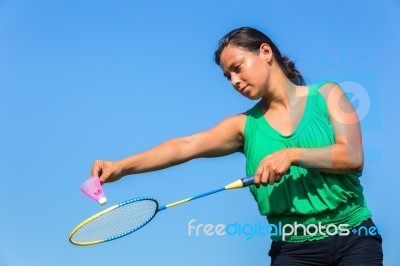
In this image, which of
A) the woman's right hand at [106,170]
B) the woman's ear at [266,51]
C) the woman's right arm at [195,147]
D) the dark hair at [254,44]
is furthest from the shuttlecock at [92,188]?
the woman's ear at [266,51]

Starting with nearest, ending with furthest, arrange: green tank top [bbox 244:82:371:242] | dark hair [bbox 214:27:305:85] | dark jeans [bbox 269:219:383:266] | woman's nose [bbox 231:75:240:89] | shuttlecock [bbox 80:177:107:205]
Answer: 1. dark jeans [bbox 269:219:383:266]
2. green tank top [bbox 244:82:371:242]
3. shuttlecock [bbox 80:177:107:205]
4. woman's nose [bbox 231:75:240:89]
5. dark hair [bbox 214:27:305:85]

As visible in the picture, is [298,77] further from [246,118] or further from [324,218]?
[324,218]

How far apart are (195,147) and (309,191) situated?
31.4 inches

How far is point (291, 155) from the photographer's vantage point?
3.52 meters

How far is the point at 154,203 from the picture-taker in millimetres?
4492

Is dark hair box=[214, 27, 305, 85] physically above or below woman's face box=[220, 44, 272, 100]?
above

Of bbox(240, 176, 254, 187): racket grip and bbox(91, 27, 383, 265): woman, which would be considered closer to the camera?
bbox(91, 27, 383, 265): woman

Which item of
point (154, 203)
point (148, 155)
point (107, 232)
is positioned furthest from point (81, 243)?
point (148, 155)

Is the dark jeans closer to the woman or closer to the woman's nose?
the woman

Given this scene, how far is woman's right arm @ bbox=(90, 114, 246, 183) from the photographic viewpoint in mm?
3939

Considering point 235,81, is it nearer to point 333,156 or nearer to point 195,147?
point 195,147

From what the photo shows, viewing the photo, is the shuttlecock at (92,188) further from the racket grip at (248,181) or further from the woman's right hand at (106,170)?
the racket grip at (248,181)

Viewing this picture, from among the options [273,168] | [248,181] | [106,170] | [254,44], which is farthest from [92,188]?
[254,44]

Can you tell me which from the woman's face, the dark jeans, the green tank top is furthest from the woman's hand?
the woman's face
